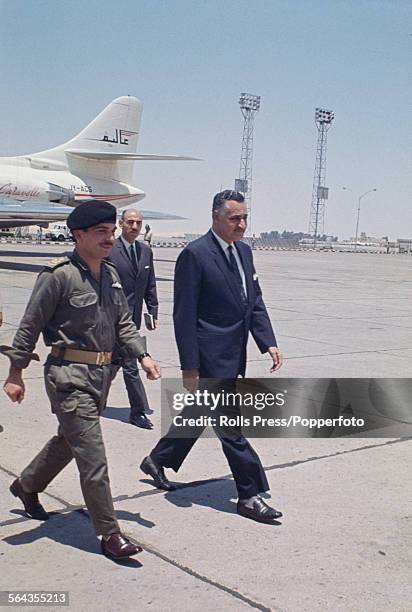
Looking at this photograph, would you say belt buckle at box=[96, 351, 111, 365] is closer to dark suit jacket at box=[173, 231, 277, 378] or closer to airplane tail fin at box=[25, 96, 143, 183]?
dark suit jacket at box=[173, 231, 277, 378]

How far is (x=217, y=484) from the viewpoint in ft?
17.0

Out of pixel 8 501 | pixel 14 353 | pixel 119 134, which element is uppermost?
pixel 119 134

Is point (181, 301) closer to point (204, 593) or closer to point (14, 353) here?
point (14, 353)

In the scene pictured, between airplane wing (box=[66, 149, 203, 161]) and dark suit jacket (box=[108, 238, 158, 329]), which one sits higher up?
airplane wing (box=[66, 149, 203, 161])

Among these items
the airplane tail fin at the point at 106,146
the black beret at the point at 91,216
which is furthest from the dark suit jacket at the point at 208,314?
the airplane tail fin at the point at 106,146

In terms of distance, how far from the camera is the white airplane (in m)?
35.5

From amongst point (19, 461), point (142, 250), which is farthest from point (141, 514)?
point (142, 250)

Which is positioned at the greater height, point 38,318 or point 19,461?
point 38,318

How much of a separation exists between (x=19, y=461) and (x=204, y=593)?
2.24 metres

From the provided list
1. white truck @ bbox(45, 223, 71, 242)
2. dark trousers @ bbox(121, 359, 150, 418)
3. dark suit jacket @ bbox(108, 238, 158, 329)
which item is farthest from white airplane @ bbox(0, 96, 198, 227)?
dark trousers @ bbox(121, 359, 150, 418)

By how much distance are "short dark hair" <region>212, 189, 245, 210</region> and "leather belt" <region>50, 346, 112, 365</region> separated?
4.28 ft

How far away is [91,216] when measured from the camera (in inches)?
159

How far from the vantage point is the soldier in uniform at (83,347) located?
390 centimetres

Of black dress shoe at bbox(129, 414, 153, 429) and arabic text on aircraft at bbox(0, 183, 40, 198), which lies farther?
arabic text on aircraft at bbox(0, 183, 40, 198)
